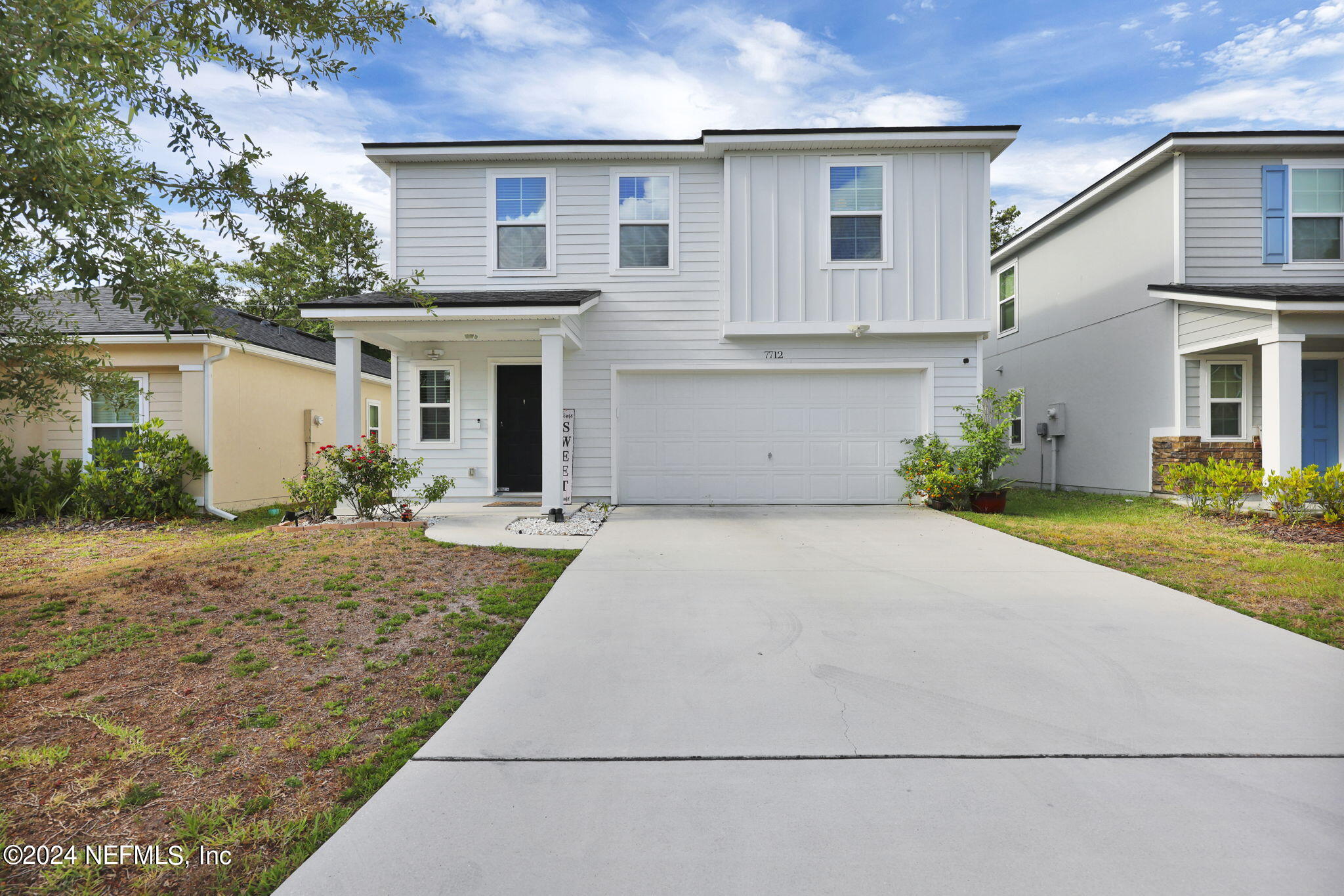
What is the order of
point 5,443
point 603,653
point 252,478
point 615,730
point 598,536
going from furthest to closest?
point 252,478 < point 5,443 < point 598,536 < point 603,653 < point 615,730

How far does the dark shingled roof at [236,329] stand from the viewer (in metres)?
10.5

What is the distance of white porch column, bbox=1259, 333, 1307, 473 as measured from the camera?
9.08m

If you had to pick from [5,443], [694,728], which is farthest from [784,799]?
[5,443]

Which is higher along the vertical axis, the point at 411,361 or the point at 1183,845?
the point at 411,361

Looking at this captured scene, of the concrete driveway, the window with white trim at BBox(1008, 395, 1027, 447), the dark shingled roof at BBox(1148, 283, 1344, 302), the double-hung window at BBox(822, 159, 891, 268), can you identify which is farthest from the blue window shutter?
the concrete driveway

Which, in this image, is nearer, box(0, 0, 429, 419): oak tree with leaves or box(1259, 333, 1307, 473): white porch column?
box(0, 0, 429, 419): oak tree with leaves

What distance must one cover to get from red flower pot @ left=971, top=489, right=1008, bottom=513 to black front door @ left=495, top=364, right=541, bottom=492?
6918mm

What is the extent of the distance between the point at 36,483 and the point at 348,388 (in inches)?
209

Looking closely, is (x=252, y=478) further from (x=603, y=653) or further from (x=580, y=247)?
(x=603, y=653)

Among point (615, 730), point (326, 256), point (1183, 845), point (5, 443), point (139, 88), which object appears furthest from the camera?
point (5, 443)

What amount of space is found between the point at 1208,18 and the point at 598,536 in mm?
13134

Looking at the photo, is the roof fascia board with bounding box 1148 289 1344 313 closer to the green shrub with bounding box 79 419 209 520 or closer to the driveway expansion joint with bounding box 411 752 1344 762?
the driveway expansion joint with bounding box 411 752 1344 762

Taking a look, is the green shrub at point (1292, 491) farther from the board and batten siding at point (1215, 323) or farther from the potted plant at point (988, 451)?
the potted plant at point (988, 451)

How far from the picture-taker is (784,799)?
8.42 feet
